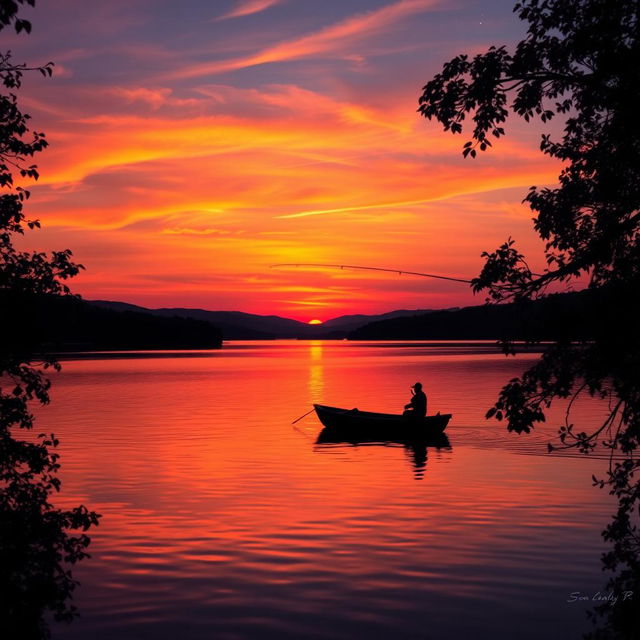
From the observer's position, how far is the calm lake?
14.5 m

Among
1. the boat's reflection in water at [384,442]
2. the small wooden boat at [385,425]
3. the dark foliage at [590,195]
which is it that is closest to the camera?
the dark foliage at [590,195]

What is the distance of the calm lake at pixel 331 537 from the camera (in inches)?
570

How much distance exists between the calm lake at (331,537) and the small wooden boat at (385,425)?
110 centimetres

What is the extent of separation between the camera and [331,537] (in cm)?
2070

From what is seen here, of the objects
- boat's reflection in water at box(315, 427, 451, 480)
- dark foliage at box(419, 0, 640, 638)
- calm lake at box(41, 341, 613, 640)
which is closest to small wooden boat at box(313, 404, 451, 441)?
boat's reflection in water at box(315, 427, 451, 480)

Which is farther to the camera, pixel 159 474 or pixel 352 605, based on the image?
pixel 159 474

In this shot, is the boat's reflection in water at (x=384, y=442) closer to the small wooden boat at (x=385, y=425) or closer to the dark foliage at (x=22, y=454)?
the small wooden boat at (x=385, y=425)

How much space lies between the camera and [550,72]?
41.1 feet

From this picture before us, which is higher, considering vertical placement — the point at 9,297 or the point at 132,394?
the point at 9,297

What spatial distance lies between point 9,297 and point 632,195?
31.6 ft

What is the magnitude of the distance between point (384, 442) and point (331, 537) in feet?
71.8

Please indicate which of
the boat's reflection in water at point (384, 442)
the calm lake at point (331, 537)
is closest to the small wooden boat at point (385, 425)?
the boat's reflection in water at point (384, 442)

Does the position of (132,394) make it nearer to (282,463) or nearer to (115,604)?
(282,463)

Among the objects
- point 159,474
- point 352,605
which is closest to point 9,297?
point 352,605
